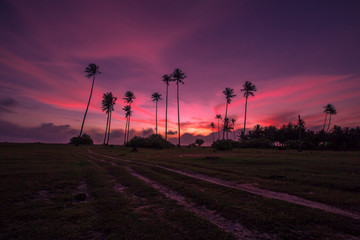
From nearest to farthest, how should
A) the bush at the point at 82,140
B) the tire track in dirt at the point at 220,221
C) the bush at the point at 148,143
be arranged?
1. the tire track in dirt at the point at 220,221
2. the bush at the point at 148,143
3. the bush at the point at 82,140

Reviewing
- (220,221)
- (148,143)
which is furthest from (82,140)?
(220,221)

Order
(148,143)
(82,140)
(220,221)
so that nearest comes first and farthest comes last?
1. (220,221)
2. (148,143)
3. (82,140)

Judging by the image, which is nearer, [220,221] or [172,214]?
[220,221]

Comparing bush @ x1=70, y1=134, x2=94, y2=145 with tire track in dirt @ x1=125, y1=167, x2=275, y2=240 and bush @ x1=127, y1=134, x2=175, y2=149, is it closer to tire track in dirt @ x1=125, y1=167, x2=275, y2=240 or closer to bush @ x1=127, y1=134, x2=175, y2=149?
bush @ x1=127, y1=134, x2=175, y2=149

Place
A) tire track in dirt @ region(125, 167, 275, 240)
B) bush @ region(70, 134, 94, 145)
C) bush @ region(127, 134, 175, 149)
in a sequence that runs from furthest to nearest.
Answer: bush @ region(70, 134, 94, 145)
bush @ region(127, 134, 175, 149)
tire track in dirt @ region(125, 167, 275, 240)

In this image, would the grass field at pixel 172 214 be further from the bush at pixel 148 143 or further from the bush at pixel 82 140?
the bush at pixel 82 140

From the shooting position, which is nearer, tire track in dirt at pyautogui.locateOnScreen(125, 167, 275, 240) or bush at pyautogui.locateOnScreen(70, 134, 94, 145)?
tire track in dirt at pyautogui.locateOnScreen(125, 167, 275, 240)

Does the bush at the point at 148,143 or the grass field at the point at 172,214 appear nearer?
the grass field at the point at 172,214

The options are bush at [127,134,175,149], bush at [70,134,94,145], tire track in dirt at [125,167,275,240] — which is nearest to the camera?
tire track in dirt at [125,167,275,240]

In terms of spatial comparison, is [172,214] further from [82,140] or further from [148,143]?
[82,140]

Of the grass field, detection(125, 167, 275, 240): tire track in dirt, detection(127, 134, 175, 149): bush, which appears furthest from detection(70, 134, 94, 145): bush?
detection(125, 167, 275, 240): tire track in dirt

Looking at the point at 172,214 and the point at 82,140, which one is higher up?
the point at 82,140

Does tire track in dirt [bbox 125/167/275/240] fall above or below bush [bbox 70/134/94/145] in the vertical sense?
below

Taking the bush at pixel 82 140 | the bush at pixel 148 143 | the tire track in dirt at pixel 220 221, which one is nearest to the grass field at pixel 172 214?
the tire track in dirt at pixel 220 221
